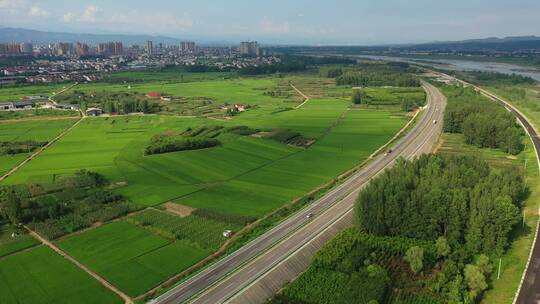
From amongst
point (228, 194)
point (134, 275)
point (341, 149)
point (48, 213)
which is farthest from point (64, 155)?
point (341, 149)

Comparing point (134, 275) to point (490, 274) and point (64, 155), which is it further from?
point (64, 155)

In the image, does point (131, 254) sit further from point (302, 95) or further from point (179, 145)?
point (302, 95)

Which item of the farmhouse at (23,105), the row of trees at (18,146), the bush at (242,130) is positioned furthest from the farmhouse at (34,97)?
the bush at (242,130)

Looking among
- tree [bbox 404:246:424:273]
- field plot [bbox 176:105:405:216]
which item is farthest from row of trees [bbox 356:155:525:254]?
field plot [bbox 176:105:405:216]

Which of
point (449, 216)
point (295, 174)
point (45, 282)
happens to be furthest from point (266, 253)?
point (295, 174)

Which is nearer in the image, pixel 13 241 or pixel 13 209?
pixel 13 241

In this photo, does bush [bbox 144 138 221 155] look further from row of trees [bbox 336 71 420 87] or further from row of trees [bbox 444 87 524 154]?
row of trees [bbox 336 71 420 87]
